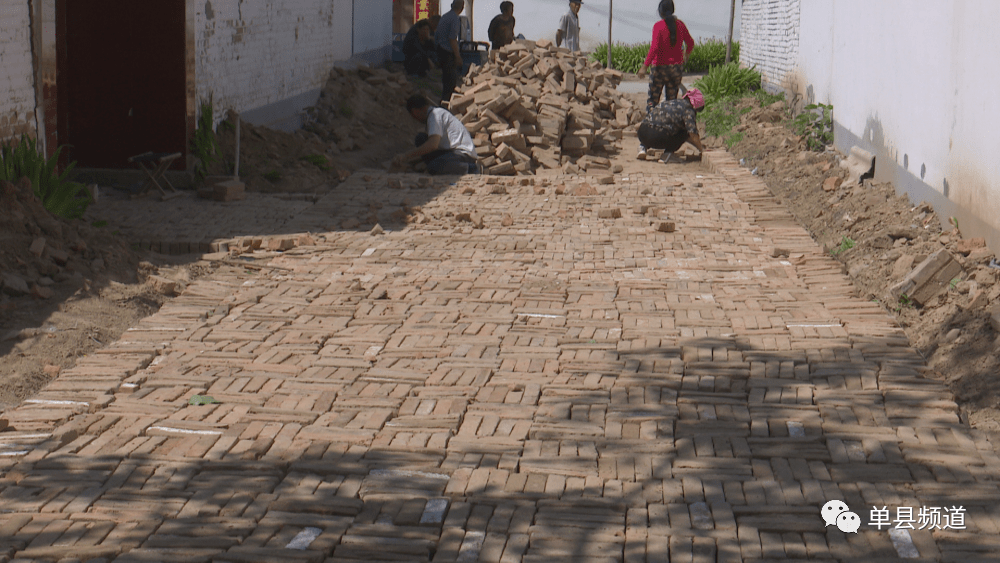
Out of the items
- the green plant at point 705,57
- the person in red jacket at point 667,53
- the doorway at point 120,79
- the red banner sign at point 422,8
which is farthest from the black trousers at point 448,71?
Answer: the red banner sign at point 422,8

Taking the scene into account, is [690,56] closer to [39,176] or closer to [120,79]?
[120,79]

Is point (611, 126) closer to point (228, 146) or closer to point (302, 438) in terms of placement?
point (228, 146)

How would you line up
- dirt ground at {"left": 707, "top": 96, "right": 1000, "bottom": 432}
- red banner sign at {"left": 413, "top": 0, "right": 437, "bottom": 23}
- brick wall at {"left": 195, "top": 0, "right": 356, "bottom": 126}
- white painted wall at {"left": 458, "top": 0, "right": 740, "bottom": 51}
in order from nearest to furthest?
dirt ground at {"left": 707, "top": 96, "right": 1000, "bottom": 432}
brick wall at {"left": 195, "top": 0, "right": 356, "bottom": 126}
white painted wall at {"left": 458, "top": 0, "right": 740, "bottom": 51}
red banner sign at {"left": 413, "top": 0, "right": 437, "bottom": 23}

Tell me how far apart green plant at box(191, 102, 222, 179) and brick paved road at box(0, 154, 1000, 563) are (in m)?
3.37

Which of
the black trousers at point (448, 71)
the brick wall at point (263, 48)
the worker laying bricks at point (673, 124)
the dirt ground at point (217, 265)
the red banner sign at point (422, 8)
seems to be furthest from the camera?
the red banner sign at point (422, 8)

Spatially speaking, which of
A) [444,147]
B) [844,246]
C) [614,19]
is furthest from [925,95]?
[614,19]

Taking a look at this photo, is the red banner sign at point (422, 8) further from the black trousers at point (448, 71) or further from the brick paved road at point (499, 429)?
the brick paved road at point (499, 429)

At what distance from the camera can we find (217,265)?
282 inches

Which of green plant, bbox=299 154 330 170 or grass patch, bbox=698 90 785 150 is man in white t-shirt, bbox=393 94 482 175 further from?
grass patch, bbox=698 90 785 150

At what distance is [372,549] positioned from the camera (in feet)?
10.3

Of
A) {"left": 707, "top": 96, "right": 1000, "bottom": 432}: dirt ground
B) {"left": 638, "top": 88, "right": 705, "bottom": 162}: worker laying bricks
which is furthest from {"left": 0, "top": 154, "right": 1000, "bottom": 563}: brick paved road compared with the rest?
{"left": 638, "top": 88, "right": 705, "bottom": 162}: worker laying bricks

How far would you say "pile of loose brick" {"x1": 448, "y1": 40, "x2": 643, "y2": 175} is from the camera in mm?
12344

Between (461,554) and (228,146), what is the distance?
26.9ft

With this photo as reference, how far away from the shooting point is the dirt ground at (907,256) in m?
4.83
